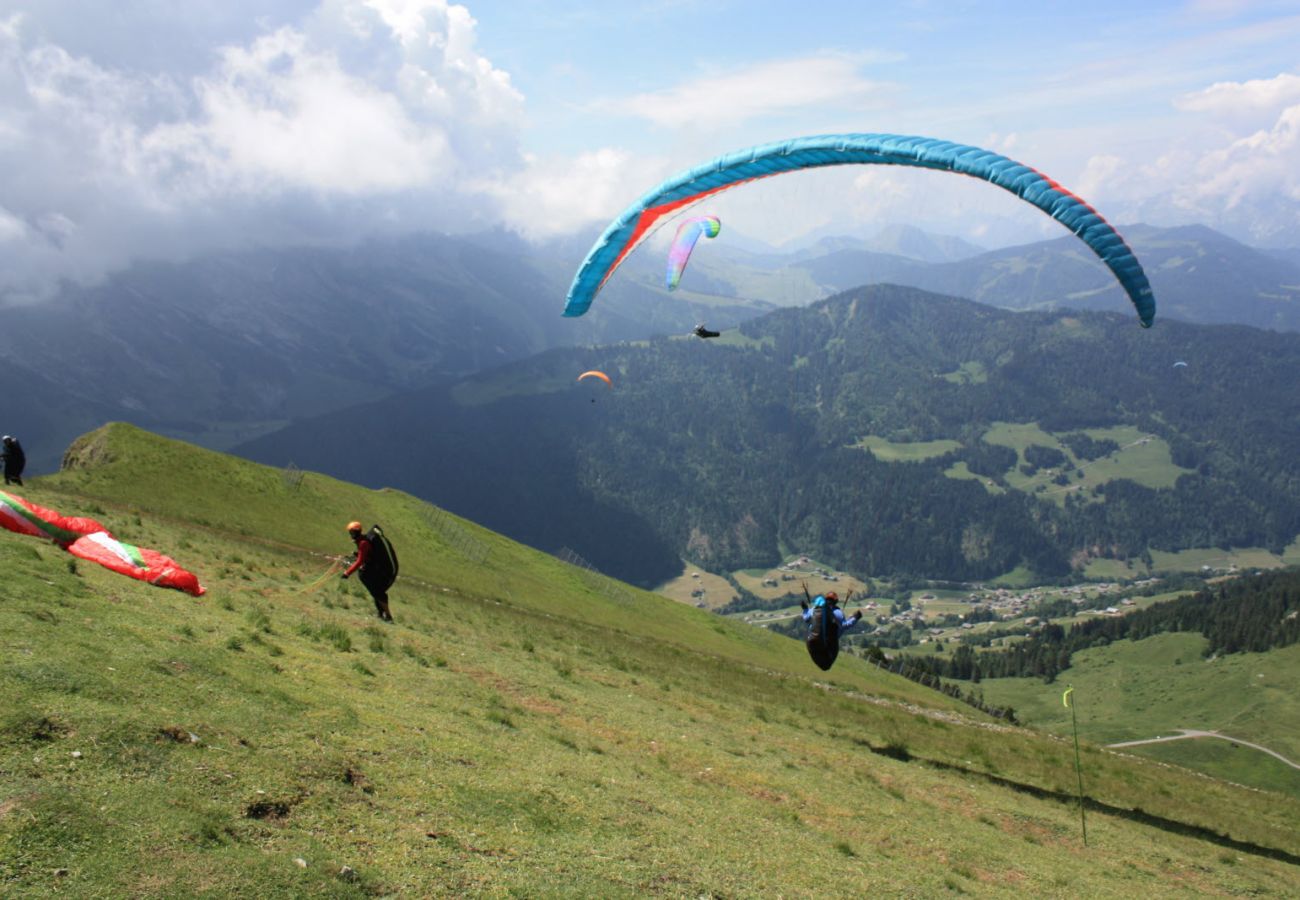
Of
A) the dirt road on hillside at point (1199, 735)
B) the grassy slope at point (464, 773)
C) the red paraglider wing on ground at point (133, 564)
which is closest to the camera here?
the grassy slope at point (464, 773)

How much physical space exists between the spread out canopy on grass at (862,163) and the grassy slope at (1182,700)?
3426 inches

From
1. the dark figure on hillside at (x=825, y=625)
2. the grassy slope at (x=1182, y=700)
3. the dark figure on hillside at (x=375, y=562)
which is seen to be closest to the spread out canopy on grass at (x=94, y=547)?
the dark figure on hillside at (x=375, y=562)

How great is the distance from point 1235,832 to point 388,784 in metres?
24.6

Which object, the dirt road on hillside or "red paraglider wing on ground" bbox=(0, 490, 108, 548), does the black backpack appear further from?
the dirt road on hillside

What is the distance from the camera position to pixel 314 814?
31.8ft

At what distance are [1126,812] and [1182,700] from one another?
5342 inches

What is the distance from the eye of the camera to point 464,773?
1236cm

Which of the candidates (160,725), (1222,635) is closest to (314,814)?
(160,725)

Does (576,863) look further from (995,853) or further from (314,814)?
(995,853)

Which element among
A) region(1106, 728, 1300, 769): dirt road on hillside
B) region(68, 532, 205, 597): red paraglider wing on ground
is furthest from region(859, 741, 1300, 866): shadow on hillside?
region(1106, 728, 1300, 769): dirt road on hillside

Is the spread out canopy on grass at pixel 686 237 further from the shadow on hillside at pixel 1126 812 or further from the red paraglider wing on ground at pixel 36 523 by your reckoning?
the red paraglider wing on ground at pixel 36 523

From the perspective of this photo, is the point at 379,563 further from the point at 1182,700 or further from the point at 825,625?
the point at 1182,700

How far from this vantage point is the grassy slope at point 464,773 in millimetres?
8781

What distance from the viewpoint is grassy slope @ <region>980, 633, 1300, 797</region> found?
310 feet
